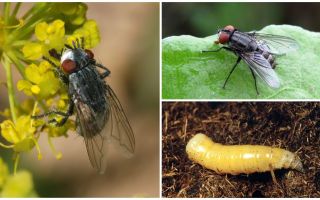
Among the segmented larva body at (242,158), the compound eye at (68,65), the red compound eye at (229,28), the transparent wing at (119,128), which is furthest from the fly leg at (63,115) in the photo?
the red compound eye at (229,28)

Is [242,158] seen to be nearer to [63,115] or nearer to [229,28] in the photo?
[229,28]

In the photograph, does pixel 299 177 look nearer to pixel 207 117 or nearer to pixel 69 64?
pixel 207 117

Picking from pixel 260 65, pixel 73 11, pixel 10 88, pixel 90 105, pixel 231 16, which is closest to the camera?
pixel 10 88

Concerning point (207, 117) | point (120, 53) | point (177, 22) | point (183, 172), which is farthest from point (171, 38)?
point (120, 53)

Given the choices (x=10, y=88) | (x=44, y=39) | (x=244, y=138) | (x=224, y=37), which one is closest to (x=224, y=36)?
(x=224, y=37)

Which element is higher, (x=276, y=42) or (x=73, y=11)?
(x=73, y=11)

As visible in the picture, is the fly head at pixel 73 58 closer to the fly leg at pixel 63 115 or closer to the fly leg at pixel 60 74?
the fly leg at pixel 60 74

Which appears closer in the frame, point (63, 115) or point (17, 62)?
point (17, 62)

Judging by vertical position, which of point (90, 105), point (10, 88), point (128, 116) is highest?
point (10, 88)

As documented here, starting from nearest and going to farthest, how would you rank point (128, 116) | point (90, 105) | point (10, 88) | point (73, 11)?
point (10, 88)
point (73, 11)
point (90, 105)
point (128, 116)

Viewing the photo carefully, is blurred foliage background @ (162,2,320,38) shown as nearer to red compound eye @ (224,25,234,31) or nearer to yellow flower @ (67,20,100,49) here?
red compound eye @ (224,25,234,31)
